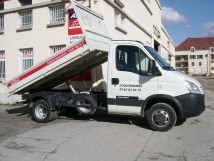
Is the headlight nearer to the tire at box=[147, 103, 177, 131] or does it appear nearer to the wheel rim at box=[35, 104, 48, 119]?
the tire at box=[147, 103, 177, 131]

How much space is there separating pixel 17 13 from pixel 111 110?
380 inches

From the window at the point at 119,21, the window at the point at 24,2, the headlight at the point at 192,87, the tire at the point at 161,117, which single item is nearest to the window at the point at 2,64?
the window at the point at 24,2

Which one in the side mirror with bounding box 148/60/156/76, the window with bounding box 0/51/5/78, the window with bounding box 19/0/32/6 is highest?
the window with bounding box 19/0/32/6

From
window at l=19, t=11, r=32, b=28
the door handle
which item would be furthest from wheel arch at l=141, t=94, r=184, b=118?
window at l=19, t=11, r=32, b=28

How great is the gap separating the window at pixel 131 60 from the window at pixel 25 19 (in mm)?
8338

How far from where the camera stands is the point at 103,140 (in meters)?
7.38

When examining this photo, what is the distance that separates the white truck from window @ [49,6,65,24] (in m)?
4.67

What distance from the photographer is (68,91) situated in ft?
34.4

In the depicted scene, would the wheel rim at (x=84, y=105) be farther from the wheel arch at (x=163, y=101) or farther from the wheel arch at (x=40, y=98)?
the wheel arch at (x=163, y=101)

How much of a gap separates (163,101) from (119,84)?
136 centimetres

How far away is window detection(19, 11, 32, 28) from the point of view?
617 inches

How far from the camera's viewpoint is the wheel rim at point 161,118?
26.9 feet

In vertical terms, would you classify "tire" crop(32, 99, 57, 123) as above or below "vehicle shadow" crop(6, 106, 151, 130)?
above

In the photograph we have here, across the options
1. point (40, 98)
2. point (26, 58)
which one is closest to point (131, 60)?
point (40, 98)
